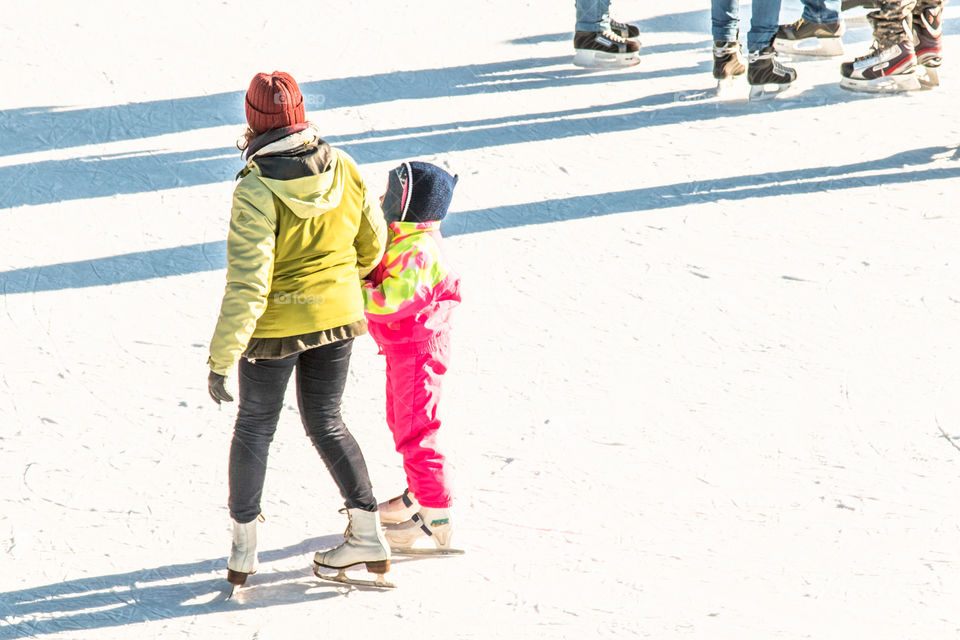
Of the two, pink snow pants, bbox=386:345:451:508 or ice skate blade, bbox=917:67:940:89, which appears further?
ice skate blade, bbox=917:67:940:89

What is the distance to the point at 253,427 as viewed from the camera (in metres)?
2.92

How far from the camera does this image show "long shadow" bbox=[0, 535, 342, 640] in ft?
9.65

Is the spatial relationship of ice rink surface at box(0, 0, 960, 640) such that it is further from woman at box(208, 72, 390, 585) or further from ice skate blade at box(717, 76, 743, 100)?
woman at box(208, 72, 390, 585)

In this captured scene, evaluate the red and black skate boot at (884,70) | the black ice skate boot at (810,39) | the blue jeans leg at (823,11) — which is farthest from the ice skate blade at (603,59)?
the red and black skate boot at (884,70)

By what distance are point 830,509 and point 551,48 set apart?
4578mm

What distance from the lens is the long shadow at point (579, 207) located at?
184 inches

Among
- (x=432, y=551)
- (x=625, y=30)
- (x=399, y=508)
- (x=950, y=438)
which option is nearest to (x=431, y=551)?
(x=432, y=551)

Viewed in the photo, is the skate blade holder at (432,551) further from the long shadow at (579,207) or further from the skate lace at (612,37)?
the skate lace at (612,37)

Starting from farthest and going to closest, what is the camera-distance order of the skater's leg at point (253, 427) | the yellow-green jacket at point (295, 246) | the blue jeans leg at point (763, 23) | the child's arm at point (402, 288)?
the blue jeans leg at point (763, 23) < the child's arm at point (402, 288) < the skater's leg at point (253, 427) < the yellow-green jacket at point (295, 246)

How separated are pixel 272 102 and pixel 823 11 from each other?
532 cm

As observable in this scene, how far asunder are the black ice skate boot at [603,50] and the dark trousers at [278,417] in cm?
445

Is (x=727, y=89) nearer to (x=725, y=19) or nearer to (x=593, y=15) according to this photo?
(x=725, y=19)

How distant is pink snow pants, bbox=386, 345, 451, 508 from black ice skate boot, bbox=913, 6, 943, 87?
4.58 m

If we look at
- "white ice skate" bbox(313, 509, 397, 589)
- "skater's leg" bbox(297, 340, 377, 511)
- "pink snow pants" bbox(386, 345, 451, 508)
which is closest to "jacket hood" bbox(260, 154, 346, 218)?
"skater's leg" bbox(297, 340, 377, 511)
